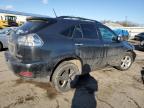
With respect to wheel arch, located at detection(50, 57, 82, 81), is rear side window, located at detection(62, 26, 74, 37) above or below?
above

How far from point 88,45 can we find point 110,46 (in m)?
1.15

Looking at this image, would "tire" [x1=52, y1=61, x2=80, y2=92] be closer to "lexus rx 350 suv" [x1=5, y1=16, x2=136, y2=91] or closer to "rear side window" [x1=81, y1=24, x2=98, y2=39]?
"lexus rx 350 suv" [x1=5, y1=16, x2=136, y2=91]

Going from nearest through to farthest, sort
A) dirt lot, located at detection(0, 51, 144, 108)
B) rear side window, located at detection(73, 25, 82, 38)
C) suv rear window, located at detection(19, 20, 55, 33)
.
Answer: dirt lot, located at detection(0, 51, 144, 108) → suv rear window, located at detection(19, 20, 55, 33) → rear side window, located at detection(73, 25, 82, 38)

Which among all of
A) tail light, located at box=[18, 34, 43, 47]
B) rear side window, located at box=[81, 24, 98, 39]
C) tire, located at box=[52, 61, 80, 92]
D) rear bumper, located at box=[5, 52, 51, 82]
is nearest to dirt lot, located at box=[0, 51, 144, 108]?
tire, located at box=[52, 61, 80, 92]

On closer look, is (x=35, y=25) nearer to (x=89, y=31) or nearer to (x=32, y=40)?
(x=32, y=40)

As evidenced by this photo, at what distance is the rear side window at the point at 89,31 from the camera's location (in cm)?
492

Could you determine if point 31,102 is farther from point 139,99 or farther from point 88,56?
point 139,99

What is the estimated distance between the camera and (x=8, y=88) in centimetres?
462

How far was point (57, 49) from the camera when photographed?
163 inches

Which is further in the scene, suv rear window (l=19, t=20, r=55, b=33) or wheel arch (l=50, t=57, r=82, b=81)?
wheel arch (l=50, t=57, r=82, b=81)

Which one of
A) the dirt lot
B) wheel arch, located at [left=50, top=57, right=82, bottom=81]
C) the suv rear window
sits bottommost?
the dirt lot

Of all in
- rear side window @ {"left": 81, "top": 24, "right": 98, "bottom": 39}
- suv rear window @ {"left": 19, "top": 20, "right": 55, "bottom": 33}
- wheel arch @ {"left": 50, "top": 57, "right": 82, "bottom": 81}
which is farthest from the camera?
rear side window @ {"left": 81, "top": 24, "right": 98, "bottom": 39}

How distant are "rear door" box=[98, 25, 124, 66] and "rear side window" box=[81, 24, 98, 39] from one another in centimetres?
26

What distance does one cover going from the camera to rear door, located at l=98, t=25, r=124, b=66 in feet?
18.1
